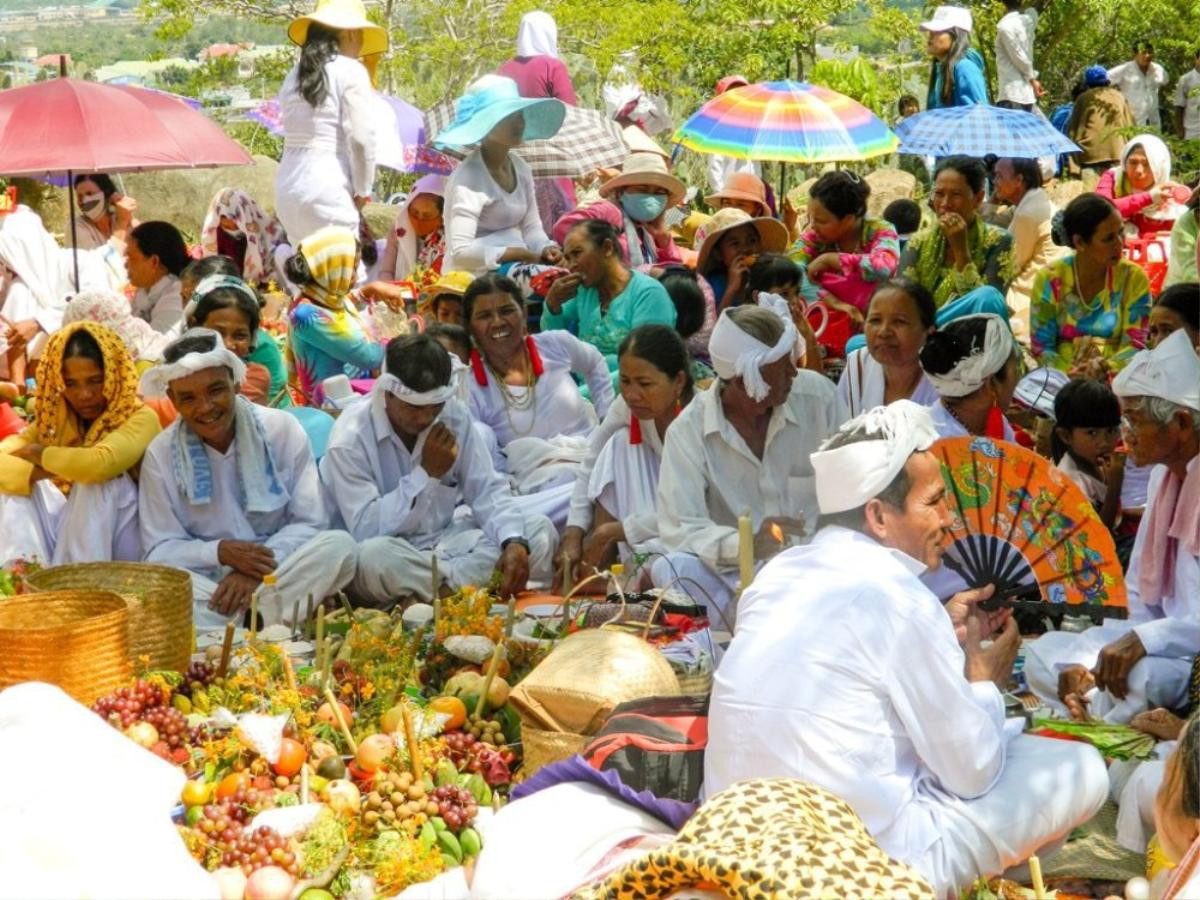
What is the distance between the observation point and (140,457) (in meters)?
6.83

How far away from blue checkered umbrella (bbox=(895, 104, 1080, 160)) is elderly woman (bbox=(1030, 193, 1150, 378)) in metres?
1.76

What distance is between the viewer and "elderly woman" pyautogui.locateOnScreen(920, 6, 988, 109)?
12.3m

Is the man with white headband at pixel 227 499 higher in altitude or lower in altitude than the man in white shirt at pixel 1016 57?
lower

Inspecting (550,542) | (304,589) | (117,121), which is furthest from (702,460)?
(117,121)

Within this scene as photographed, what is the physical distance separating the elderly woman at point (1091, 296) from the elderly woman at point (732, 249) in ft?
5.39

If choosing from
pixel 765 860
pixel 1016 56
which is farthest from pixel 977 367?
pixel 1016 56

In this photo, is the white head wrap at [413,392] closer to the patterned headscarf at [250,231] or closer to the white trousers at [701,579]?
the white trousers at [701,579]

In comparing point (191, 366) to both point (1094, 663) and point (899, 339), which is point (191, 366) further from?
point (1094, 663)

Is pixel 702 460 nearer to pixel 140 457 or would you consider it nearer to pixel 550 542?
pixel 550 542

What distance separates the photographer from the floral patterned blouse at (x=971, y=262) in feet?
28.4

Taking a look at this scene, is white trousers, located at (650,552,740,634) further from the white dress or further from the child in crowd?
the white dress

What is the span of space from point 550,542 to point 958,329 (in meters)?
1.88

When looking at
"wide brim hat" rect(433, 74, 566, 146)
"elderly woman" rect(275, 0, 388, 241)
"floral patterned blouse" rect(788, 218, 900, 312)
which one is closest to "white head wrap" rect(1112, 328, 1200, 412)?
"floral patterned blouse" rect(788, 218, 900, 312)

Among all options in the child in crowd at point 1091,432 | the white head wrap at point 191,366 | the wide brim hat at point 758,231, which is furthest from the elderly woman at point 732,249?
the white head wrap at point 191,366
